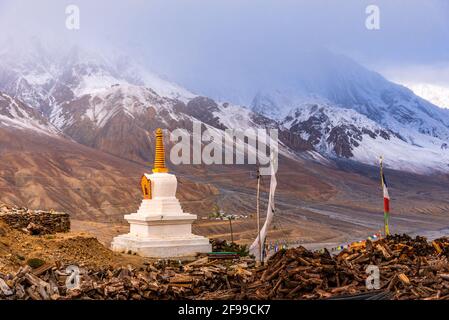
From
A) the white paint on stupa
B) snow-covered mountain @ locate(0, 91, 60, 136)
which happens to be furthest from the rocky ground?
snow-covered mountain @ locate(0, 91, 60, 136)

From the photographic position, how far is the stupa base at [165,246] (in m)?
34.5

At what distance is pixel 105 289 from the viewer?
60.5ft

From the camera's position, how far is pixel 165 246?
3472 centimetres

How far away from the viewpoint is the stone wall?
29938mm

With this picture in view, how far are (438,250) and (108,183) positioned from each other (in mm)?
93082

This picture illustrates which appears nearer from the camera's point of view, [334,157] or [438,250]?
[438,250]

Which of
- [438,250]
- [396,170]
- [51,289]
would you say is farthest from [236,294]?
[396,170]

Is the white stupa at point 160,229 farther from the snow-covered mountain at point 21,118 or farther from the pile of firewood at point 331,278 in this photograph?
the snow-covered mountain at point 21,118

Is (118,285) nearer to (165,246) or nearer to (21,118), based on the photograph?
(165,246)

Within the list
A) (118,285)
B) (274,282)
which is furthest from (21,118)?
(274,282)

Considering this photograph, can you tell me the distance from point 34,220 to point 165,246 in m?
6.53

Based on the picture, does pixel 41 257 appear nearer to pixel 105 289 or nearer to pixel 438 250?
pixel 105 289

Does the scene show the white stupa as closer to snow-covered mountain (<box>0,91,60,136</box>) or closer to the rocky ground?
the rocky ground

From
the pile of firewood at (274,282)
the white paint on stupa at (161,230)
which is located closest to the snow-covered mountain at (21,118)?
the white paint on stupa at (161,230)
